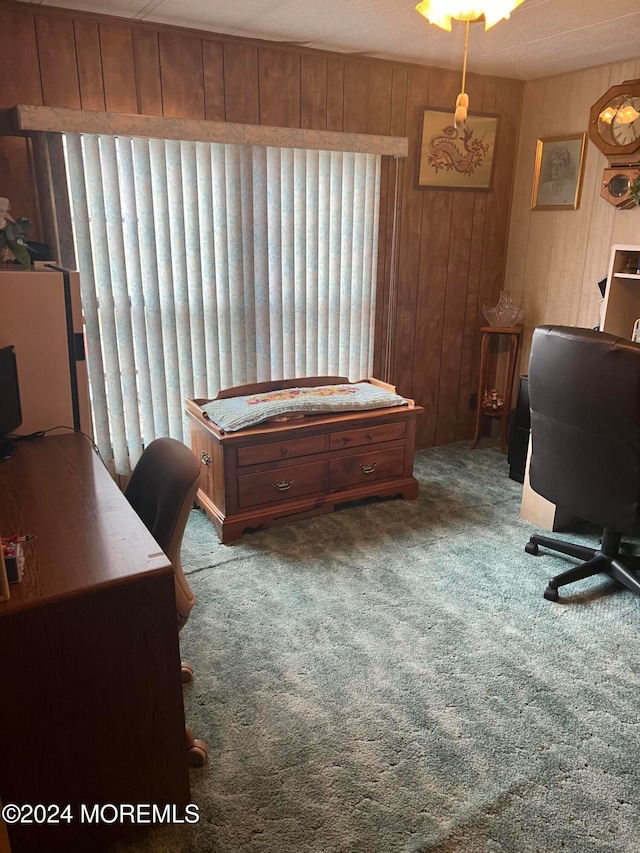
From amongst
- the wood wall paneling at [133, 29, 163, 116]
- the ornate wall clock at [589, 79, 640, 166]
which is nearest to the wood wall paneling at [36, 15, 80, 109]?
the wood wall paneling at [133, 29, 163, 116]

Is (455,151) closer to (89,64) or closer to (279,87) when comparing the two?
(279,87)

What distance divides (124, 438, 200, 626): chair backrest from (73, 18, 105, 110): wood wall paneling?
1761mm

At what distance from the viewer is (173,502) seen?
1703mm

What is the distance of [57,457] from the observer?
213cm

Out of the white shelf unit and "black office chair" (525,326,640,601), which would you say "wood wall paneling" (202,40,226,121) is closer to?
"black office chair" (525,326,640,601)

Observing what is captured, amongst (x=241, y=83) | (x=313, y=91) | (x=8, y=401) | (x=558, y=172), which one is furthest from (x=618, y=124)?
(x=8, y=401)

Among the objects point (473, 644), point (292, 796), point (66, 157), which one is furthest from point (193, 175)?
point (292, 796)

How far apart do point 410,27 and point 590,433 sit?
6.53 ft

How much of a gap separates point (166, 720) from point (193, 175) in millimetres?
2491

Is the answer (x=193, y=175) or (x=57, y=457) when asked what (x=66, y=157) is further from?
(x=57, y=457)

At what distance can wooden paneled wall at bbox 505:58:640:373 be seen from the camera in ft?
11.6

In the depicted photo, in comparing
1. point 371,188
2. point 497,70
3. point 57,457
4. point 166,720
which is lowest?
point 166,720

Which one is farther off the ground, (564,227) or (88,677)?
(564,227)

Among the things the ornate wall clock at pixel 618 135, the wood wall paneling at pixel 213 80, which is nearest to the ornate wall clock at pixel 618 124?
the ornate wall clock at pixel 618 135
